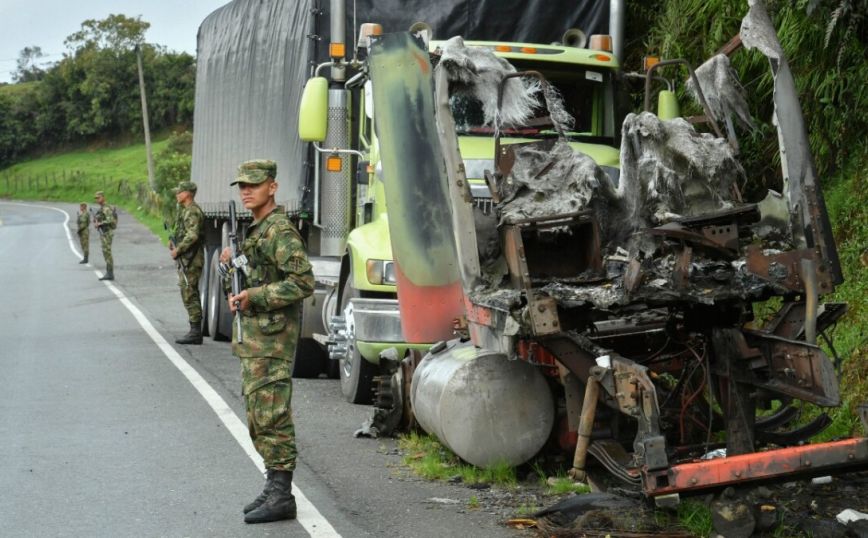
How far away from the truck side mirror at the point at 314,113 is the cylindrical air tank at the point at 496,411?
3503 mm

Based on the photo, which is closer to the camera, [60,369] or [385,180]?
[385,180]

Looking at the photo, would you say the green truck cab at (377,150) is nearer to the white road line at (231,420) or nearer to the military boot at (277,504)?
the white road line at (231,420)

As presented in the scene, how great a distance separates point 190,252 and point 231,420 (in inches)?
269

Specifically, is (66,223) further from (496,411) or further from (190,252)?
(496,411)

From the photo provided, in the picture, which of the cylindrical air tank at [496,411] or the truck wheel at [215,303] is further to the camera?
the truck wheel at [215,303]

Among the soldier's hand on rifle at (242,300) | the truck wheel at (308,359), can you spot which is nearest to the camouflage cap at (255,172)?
the soldier's hand on rifle at (242,300)

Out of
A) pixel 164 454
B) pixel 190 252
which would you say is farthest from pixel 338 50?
pixel 190 252

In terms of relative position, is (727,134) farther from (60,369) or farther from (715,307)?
(60,369)

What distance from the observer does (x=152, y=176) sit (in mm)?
62594

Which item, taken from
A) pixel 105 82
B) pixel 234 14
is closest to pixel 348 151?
pixel 234 14

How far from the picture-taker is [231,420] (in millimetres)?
9953

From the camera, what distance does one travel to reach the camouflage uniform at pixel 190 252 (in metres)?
16.1

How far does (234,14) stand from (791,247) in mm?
11421

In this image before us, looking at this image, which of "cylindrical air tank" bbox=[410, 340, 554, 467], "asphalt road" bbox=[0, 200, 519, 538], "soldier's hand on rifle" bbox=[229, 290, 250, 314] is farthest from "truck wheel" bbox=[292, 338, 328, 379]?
"soldier's hand on rifle" bbox=[229, 290, 250, 314]
